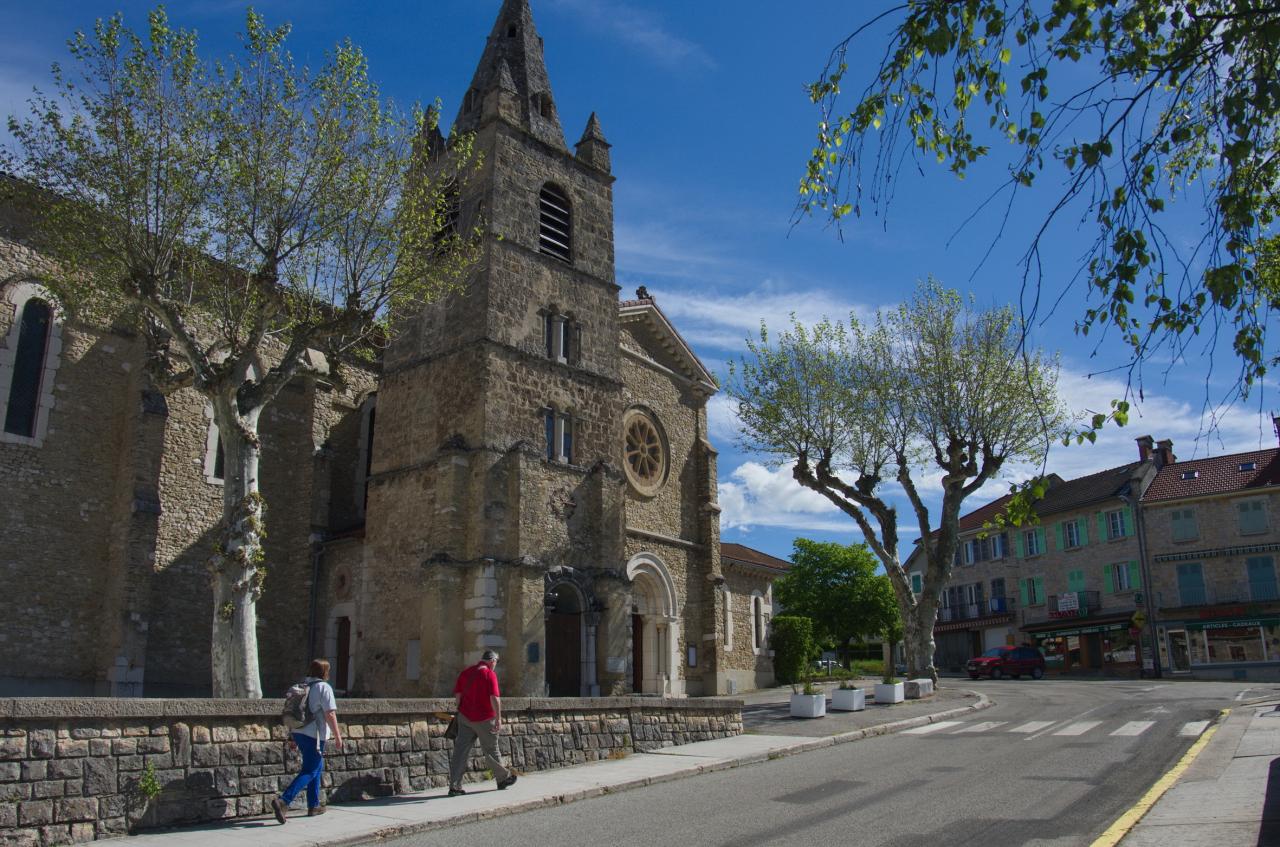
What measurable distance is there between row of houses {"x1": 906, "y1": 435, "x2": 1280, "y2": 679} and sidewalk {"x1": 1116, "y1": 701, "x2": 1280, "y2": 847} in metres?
28.2

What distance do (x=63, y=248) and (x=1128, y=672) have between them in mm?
41824

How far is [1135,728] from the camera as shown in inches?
640

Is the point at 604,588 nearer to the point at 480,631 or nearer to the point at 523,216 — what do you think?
the point at 480,631

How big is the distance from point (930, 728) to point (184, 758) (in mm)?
13741

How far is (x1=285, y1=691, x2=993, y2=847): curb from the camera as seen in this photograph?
8438 mm

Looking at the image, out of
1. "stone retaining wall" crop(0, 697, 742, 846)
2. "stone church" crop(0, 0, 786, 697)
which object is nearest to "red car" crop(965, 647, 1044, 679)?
"stone church" crop(0, 0, 786, 697)

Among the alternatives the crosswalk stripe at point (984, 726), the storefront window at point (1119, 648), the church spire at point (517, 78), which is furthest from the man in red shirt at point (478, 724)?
the storefront window at point (1119, 648)

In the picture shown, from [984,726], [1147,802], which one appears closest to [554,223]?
[984,726]

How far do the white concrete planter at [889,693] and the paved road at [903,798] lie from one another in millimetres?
5647

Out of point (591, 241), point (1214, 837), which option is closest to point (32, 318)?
point (591, 241)

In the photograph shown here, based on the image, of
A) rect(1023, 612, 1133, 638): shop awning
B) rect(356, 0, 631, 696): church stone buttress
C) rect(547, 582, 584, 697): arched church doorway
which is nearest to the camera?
rect(356, 0, 631, 696): church stone buttress

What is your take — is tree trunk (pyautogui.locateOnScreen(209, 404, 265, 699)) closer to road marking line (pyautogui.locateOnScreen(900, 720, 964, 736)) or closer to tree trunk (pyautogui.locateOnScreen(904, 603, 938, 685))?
road marking line (pyautogui.locateOnScreen(900, 720, 964, 736))

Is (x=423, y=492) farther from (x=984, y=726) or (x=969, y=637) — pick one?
(x=969, y=637)

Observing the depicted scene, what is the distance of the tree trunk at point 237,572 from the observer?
12523 mm
